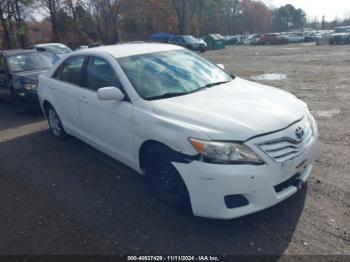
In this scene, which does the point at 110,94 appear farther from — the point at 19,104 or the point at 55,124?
the point at 19,104

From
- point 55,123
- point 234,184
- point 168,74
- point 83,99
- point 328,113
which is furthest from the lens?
point 328,113

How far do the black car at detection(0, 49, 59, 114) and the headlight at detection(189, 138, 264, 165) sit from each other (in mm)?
6158

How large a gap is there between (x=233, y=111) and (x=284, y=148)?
59 centimetres

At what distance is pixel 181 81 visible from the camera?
12.7ft

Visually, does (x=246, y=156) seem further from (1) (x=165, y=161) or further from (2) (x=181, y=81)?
(2) (x=181, y=81)

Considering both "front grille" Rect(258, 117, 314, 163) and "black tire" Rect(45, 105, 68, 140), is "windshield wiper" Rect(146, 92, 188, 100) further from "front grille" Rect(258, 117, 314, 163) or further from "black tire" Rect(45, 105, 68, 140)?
"black tire" Rect(45, 105, 68, 140)

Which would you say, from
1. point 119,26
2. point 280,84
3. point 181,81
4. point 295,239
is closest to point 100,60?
point 181,81

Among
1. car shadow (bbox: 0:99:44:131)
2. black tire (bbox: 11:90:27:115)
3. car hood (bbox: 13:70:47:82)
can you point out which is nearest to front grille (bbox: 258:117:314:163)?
car shadow (bbox: 0:99:44:131)

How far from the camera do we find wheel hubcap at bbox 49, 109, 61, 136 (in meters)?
5.72

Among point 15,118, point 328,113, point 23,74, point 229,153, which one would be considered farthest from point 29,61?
point 229,153

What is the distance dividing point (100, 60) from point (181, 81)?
1.19 m

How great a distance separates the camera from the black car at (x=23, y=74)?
25.2 feet

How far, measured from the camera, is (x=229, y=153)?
274 centimetres

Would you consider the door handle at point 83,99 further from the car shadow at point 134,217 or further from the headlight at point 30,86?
the headlight at point 30,86
